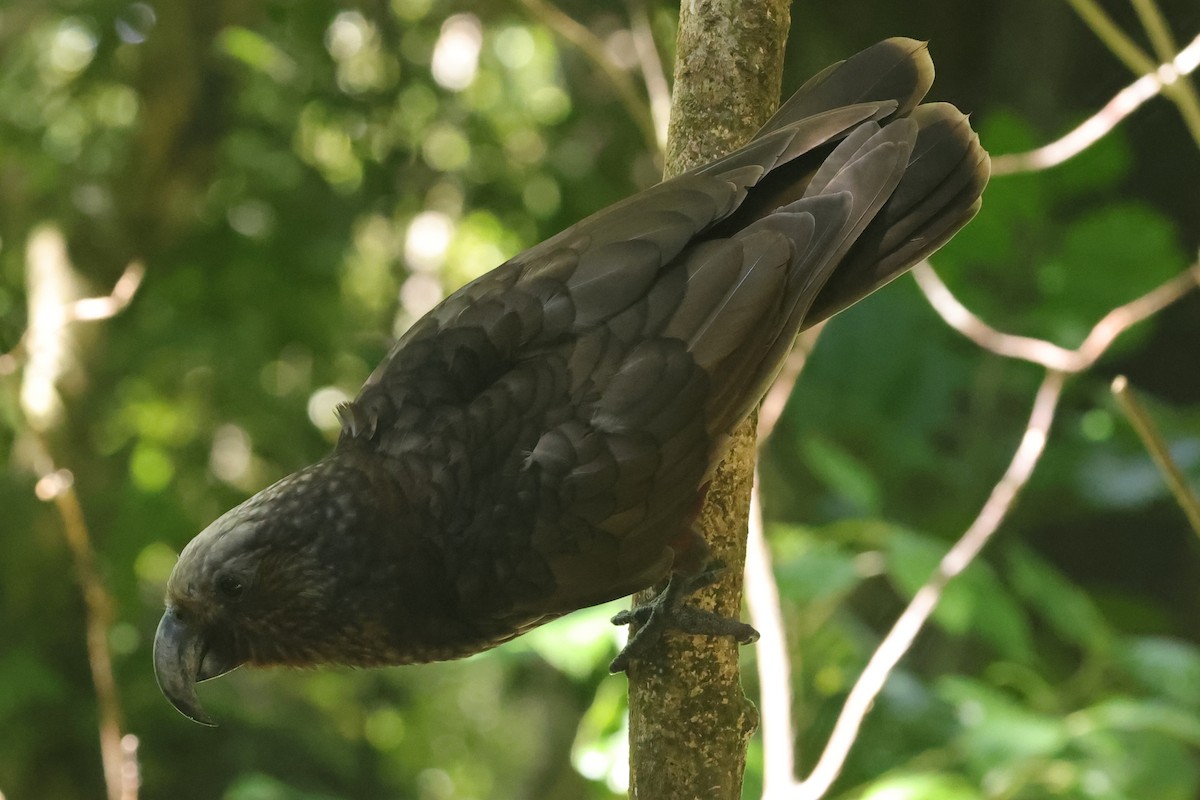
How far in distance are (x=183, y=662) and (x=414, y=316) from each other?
3.44m

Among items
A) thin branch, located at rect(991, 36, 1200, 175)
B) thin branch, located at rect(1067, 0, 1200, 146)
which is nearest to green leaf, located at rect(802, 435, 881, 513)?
thin branch, located at rect(991, 36, 1200, 175)

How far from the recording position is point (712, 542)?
5.85 ft

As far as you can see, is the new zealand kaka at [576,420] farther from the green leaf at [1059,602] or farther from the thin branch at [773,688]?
the green leaf at [1059,602]

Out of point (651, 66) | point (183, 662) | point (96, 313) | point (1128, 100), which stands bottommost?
point (183, 662)

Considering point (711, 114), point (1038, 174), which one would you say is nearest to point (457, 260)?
point (1038, 174)

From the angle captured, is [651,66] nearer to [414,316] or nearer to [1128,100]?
[1128,100]

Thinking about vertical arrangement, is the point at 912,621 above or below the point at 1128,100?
below

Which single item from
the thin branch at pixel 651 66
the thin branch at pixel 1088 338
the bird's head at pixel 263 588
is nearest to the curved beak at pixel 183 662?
the bird's head at pixel 263 588

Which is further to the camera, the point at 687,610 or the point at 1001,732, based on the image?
the point at 1001,732

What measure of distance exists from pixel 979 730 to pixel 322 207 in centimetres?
274

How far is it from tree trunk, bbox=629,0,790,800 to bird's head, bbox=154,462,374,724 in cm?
49

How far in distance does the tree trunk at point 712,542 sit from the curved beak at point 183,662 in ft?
2.15

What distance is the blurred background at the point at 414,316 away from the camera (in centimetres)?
258

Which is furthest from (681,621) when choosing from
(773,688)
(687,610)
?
(773,688)
